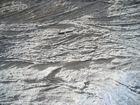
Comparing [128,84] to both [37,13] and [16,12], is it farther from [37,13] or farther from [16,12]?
[16,12]

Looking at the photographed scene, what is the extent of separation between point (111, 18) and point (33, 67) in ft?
3.39

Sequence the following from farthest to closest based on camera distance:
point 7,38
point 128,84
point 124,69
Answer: point 7,38, point 124,69, point 128,84

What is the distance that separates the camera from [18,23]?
6.35 ft

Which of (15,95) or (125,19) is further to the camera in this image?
(125,19)

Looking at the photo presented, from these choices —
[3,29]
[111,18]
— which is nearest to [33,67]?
[3,29]

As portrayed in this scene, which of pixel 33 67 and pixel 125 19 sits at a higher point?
pixel 125 19

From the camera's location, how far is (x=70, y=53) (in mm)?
1649

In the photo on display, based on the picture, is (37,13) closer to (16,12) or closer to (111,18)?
(16,12)

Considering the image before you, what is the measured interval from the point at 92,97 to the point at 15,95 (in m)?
0.79

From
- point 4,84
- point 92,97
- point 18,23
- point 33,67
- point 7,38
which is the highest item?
point 18,23

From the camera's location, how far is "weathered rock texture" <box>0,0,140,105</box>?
144 cm

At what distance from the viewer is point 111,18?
1.72 m

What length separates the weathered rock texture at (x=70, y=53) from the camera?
1443 mm

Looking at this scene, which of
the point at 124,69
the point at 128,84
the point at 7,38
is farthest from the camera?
the point at 7,38
